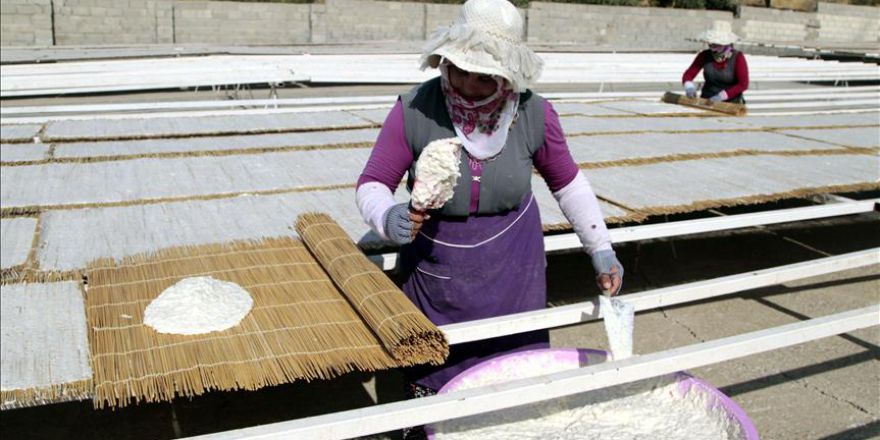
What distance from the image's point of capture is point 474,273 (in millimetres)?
2086

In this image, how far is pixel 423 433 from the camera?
2.10 meters

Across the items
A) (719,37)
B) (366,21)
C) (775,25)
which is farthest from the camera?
(775,25)

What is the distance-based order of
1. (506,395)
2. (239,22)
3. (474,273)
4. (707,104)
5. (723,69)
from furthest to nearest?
1. (239,22)
2. (723,69)
3. (707,104)
4. (474,273)
5. (506,395)

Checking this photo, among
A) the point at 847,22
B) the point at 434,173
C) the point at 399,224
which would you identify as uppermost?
the point at 847,22

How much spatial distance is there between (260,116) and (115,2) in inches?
587

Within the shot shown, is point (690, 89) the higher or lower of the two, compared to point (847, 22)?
lower

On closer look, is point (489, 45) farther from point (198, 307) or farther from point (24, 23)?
point (24, 23)

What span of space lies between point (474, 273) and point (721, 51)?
484 centimetres

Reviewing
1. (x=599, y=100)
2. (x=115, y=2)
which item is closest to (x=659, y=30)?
(x=115, y=2)

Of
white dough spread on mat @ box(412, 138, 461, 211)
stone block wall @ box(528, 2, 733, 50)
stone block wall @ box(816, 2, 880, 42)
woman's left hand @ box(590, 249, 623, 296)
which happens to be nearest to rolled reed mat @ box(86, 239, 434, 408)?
white dough spread on mat @ box(412, 138, 461, 211)

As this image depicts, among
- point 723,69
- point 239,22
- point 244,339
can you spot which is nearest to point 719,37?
point 723,69

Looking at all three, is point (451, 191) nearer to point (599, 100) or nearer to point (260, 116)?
point (260, 116)

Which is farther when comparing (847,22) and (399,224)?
(847,22)

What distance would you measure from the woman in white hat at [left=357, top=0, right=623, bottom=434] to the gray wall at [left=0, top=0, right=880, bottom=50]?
50.2 ft
